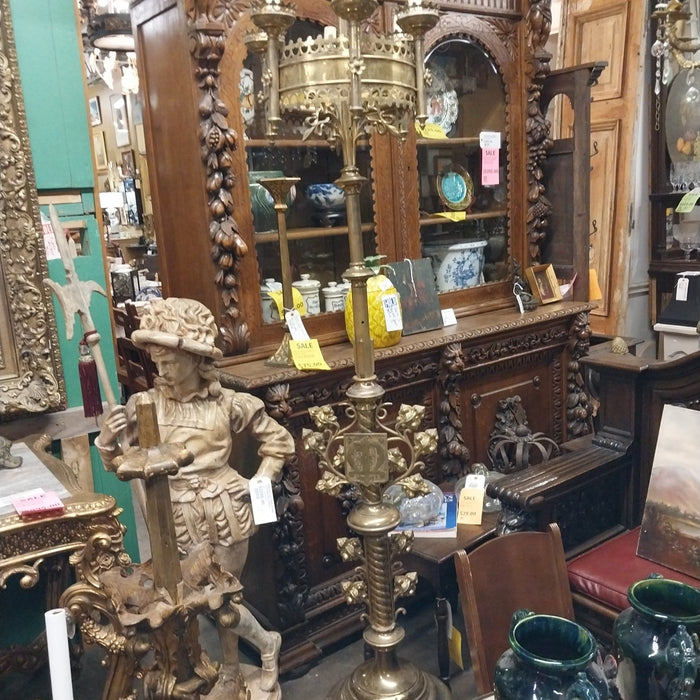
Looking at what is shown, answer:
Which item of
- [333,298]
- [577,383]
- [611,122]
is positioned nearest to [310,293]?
[333,298]

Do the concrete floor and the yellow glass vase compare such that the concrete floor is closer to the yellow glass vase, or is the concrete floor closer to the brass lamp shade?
the yellow glass vase

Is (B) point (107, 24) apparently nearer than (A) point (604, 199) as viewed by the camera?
Yes

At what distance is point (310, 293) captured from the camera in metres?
2.31

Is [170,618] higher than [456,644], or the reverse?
[170,618]

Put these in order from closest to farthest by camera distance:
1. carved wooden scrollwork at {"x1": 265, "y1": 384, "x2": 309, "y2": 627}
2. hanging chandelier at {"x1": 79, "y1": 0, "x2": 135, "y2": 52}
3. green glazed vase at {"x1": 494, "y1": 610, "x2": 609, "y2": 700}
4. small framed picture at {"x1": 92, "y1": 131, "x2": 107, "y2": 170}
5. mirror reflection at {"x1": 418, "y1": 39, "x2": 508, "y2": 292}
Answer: green glazed vase at {"x1": 494, "y1": 610, "x2": 609, "y2": 700} < carved wooden scrollwork at {"x1": 265, "y1": 384, "x2": 309, "y2": 627} < mirror reflection at {"x1": 418, "y1": 39, "x2": 508, "y2": 292} < hanging chandelier at {"x1": 79, "y1": 0, "x2": 135, "y2": 52} < small framed picture at {"x1": 92, "y1": 131, "x2": 107, "y2": 170}

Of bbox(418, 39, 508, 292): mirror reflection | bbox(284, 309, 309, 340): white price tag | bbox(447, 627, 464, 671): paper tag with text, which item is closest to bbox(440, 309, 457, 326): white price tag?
bbox(418, 39, 508, 292): mirror reflection

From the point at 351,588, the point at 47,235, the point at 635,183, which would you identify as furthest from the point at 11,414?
the point at 635,183

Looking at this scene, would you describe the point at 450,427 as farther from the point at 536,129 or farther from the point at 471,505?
the point at 536,129

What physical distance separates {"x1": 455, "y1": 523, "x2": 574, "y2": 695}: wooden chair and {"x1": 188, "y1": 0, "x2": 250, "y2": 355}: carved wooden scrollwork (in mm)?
957

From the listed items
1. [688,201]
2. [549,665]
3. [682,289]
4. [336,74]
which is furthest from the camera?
[682,289]

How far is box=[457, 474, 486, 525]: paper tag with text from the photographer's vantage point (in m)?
1.99

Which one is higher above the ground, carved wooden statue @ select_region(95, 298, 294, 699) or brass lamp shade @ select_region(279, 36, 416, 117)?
brass lamp shade @ select_region(279, 36, 416, 117)

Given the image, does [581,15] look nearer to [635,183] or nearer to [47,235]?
[635,183]

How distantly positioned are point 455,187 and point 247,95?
3.02 ft
